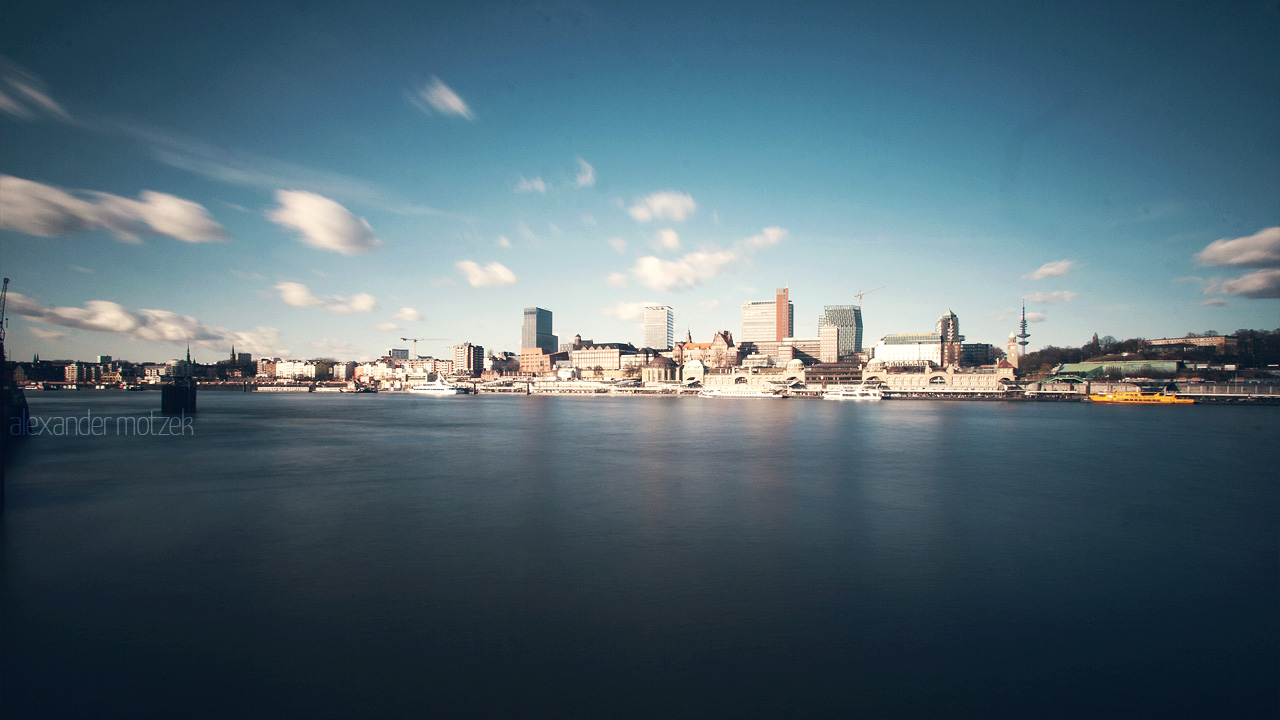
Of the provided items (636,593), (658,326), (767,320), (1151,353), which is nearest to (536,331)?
(658,326)

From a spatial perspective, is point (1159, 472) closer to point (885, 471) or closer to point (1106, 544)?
point (885, 471)

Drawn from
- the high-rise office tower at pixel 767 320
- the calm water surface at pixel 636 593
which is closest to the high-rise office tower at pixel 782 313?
the high-rise office tower at pixel 767 320

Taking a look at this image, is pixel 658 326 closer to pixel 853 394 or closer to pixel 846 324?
pixel 846 324

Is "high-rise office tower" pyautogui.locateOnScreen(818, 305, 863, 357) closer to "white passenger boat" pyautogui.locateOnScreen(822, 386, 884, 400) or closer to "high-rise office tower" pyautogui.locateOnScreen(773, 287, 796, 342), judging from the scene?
"high-rise office tower" pyautogui.locateOnScreen(773, 287, 796, 342)

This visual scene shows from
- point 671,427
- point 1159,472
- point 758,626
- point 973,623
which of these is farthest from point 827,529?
point 671,427

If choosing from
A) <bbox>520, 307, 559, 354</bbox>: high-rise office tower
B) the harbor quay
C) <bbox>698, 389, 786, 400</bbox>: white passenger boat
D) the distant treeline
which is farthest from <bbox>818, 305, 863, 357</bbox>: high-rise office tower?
<bbox>520, 307, 559, 354</bbox>: high-rise office tower

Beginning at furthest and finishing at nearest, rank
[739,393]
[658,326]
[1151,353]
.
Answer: [658,326] < [739,393] < [1151,353]
